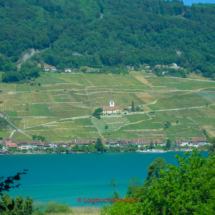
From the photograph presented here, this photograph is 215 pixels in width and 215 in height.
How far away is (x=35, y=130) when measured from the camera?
203 feet

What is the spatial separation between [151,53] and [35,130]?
56.7 metres

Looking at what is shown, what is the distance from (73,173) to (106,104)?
2883 centimetres

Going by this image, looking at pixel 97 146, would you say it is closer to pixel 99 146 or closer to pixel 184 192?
pixel 99 146

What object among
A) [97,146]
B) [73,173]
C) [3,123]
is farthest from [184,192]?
[3,123]

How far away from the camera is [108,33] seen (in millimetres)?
124812

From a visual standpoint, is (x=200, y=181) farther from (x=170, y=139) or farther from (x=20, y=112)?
(x=20, y=112)

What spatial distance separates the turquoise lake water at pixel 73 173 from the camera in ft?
124

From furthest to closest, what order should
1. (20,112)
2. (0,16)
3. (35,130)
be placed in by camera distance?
1. (0,16)
2. (20,112)
3. (35,130)

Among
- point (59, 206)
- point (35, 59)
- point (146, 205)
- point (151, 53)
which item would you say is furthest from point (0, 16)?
point (146, 205)

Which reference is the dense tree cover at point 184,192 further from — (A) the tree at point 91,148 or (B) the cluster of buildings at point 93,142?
(B) the cluster of buildings at point 93,142

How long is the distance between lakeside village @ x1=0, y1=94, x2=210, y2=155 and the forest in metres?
27.4

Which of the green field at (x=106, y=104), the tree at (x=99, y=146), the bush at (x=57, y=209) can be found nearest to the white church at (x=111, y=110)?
the green field at (x=106, y=104)

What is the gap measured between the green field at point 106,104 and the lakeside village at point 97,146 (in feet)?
2.99

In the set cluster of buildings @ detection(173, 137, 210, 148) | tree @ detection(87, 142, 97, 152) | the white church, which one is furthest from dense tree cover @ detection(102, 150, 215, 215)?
the white church
